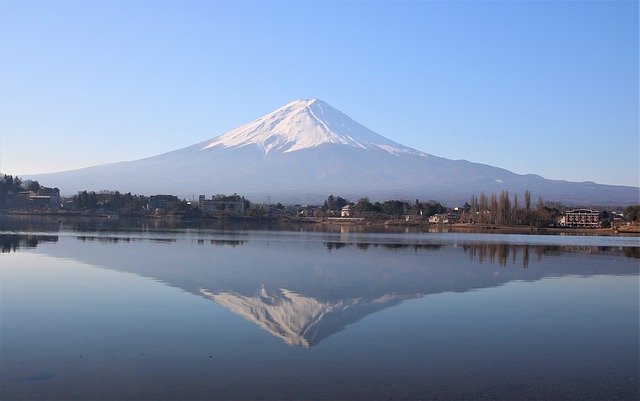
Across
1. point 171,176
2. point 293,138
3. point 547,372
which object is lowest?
point 547,372

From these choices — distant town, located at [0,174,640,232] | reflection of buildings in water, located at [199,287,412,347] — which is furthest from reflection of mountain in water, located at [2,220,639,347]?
distant town, located at [0,174,640,232]

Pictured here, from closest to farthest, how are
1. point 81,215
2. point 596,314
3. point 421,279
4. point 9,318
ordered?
point 9,318
point 596,314
point 421,279
point 81,215

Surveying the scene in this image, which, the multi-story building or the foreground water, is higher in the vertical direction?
the multi-story building

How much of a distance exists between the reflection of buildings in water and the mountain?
135m

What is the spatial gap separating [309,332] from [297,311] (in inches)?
58.1

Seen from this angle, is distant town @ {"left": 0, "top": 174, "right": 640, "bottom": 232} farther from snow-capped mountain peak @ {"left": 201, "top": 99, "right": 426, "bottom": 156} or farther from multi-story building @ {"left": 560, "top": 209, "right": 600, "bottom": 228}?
snow-capped mountain peak @ {"left": 201, "top": 99, "right": 426, "bottom": 156}

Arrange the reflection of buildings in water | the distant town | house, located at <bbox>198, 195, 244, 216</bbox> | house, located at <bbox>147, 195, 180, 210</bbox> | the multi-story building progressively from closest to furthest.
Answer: the reflection of buildings in water → the distant town → the multi-story building → house, located at <bbox>198, 195, 244, 216</bbox> → house, located at <bbox>147, 195, 180, 210</bbox>

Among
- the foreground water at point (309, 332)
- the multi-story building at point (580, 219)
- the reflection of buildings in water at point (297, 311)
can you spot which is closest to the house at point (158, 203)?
Answer: the multi-story building at point (580, 219)

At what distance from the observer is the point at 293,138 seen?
633 feet

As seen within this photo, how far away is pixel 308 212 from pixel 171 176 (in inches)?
3595

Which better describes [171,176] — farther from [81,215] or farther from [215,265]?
[215,265]

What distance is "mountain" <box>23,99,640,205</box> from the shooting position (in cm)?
15988

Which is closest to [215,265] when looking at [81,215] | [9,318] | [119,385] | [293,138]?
[9,318]

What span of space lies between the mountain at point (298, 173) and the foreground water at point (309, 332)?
132052 mm
